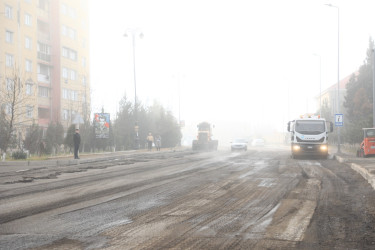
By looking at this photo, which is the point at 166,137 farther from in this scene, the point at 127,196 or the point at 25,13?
the point at 127,196

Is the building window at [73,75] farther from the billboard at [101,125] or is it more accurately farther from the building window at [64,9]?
the billboard at [101,125]

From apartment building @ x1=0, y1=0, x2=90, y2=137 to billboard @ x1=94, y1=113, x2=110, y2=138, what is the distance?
45.4 ft

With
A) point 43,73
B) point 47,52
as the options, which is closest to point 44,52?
point 47,52

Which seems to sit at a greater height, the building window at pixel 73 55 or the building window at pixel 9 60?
the building window at pixel 73 55

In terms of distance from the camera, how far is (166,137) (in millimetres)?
52719

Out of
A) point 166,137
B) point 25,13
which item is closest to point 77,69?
point 25,13

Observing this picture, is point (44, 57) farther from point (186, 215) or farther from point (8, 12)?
point (186, 215)

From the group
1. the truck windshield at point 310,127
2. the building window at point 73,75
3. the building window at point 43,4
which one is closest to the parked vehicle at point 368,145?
the truck windshield at point 310,127

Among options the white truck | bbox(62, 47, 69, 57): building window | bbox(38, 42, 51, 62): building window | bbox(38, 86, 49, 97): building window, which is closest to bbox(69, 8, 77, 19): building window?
bbox(62, 47, 69, 57): building window

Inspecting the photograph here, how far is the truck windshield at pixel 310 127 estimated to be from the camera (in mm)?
27141

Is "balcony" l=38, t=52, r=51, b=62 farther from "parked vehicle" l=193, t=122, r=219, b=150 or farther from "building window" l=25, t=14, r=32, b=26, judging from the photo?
"parked vehicle" l=193, t=122, r=219, b=150

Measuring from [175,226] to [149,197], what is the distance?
311cm

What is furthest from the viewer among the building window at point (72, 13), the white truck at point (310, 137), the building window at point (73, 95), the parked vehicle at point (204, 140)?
the building window at point (72, 13)

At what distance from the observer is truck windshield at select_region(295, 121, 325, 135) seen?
27.1 metres
